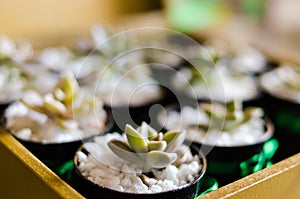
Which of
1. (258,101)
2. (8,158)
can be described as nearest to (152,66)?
(258,101)

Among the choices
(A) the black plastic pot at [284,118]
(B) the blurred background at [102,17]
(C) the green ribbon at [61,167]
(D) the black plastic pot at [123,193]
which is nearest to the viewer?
(D) the black plastic pot at [123,193]

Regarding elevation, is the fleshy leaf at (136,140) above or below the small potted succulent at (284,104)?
above

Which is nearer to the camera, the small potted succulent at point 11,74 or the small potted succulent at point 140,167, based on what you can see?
the small potted succulent at point 140,167

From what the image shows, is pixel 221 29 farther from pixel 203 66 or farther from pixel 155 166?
pixel 155 166

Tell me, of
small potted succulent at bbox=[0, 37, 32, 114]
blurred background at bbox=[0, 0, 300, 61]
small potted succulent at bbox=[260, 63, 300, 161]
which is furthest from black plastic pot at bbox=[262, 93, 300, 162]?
small potted succulent at bbox=[0, 37, 32, 114]

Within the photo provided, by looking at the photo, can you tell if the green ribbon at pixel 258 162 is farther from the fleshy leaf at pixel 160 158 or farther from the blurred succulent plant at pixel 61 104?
the blurred succulent plant at pixel 61 104

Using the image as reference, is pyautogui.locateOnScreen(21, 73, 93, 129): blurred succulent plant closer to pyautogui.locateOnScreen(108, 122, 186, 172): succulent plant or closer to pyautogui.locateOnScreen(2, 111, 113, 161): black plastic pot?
pyautogui.locateOnScreen(2, 111, 113, 161): black plastic pot

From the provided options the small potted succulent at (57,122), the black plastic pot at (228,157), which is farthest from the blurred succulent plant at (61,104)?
the black plastic pot at (228,157)
